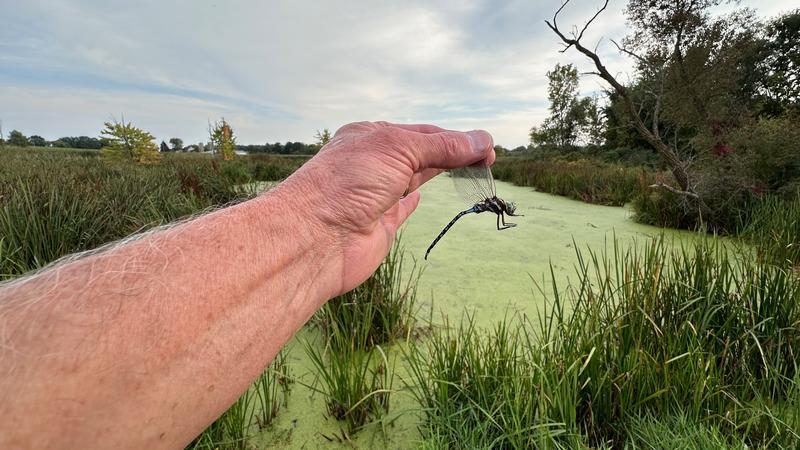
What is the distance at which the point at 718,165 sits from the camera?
332cm

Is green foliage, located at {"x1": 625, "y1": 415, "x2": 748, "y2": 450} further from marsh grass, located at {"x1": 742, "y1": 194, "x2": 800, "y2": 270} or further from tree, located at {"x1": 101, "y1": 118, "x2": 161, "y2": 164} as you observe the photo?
tree, located at {"x1": 101, "y1": 118, "x2": 161, "y2": 164}

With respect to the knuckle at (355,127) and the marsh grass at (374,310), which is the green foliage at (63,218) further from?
the knuckle at (355,127)

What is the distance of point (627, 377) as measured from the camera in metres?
1.00

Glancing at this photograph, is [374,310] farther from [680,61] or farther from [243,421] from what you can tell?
[680,61]

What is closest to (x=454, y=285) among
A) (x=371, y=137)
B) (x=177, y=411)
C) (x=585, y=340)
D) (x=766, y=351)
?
(x=585, y=340)

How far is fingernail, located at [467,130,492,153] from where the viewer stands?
37.3 inches

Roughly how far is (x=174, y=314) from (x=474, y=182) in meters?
0.89

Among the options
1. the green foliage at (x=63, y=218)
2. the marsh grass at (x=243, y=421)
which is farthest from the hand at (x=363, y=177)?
the green foliage at (x=63, y=218)

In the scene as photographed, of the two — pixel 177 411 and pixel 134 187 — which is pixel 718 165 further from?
pixel 134 187

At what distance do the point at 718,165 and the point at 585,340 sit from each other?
11.1 feet

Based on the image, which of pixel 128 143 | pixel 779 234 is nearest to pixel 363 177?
pixel 779 234

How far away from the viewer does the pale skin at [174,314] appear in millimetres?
401

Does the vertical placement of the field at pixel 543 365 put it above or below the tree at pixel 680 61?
below

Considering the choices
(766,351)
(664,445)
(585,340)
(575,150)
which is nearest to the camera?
(664,445)
